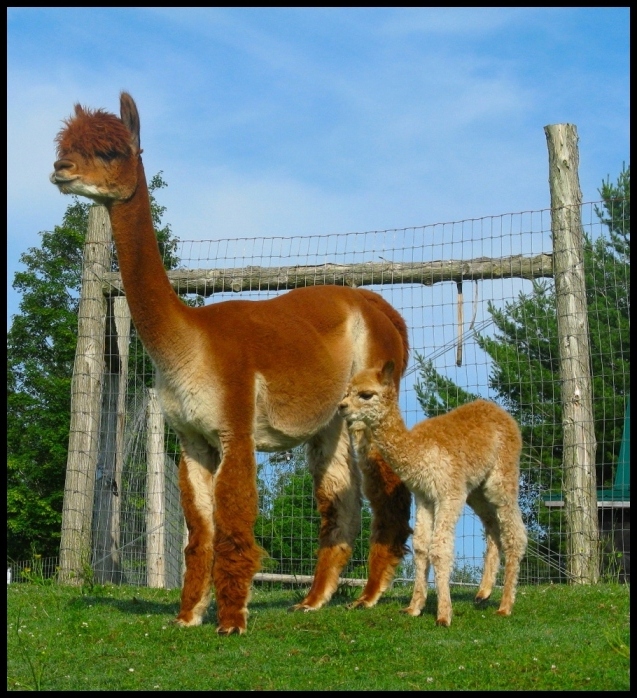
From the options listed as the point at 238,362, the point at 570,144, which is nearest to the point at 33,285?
the point at 570,144

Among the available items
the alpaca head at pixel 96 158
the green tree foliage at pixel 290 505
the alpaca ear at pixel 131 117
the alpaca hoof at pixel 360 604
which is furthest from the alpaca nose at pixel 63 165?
the green tree foliage at pixel 290 505

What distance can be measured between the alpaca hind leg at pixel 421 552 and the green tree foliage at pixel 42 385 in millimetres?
22245

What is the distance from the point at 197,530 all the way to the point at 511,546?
220 cm

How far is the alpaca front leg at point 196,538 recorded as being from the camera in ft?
23.0

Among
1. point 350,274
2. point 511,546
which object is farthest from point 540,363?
point 511,546

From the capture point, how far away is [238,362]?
6996 mm

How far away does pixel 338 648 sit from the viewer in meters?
6.09

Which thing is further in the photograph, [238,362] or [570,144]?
[570,144]

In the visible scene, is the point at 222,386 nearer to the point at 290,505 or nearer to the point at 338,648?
the point at 338,648

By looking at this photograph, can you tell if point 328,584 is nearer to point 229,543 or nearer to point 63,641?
point 229,543

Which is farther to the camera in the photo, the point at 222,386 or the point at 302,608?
the point at 302,608

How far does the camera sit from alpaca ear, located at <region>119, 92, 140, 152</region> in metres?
7.15

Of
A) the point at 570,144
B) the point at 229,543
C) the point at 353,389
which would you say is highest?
the point at 570,144

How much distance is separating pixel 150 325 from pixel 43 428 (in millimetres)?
Answer: 24115
